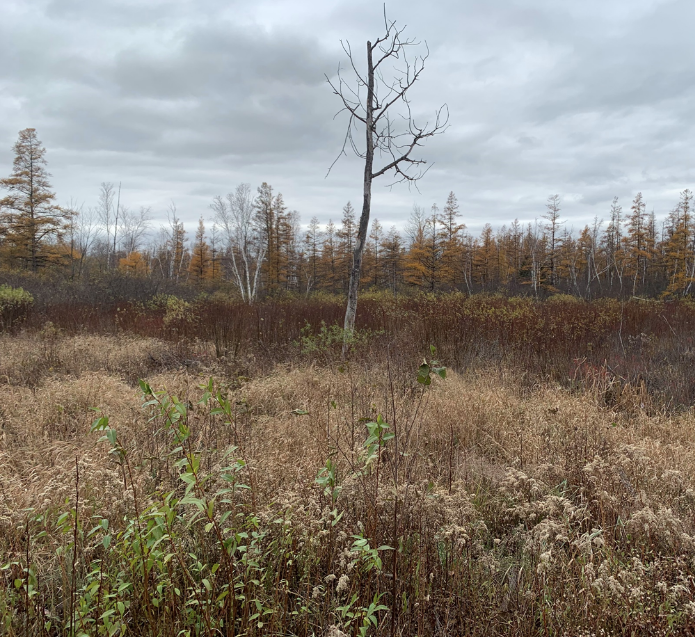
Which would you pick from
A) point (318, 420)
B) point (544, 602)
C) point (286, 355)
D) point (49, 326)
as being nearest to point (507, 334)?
point (286, 355)

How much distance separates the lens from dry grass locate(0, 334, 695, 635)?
71.4 inches

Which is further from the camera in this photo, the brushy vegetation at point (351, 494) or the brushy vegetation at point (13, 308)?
the brushy vegetation at point (13, 308)

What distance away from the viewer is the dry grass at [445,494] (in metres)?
1.81

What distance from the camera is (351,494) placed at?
7.80ft

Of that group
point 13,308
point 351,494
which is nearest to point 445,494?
point 351,494

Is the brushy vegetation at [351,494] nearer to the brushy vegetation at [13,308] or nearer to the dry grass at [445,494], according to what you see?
the dry grass at [445,494]

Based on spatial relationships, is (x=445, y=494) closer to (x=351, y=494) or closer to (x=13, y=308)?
(x=351, y=494)

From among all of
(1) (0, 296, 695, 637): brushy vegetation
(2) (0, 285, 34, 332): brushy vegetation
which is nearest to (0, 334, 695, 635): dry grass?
(1) (0, 296, 695, 637): brushy vegetation

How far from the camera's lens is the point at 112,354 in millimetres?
8133

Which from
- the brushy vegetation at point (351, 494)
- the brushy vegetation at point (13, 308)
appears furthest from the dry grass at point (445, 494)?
the brushy vegetation at point (13, 308)

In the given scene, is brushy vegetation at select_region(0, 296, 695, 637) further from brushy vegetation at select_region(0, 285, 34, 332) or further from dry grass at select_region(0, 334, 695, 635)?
brushy vegetation at select_region(0, 285, 34, 332)

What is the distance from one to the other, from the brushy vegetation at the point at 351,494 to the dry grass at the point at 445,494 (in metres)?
0.02

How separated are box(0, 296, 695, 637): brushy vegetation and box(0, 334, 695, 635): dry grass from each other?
0.06 ft

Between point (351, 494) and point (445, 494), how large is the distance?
566mm
